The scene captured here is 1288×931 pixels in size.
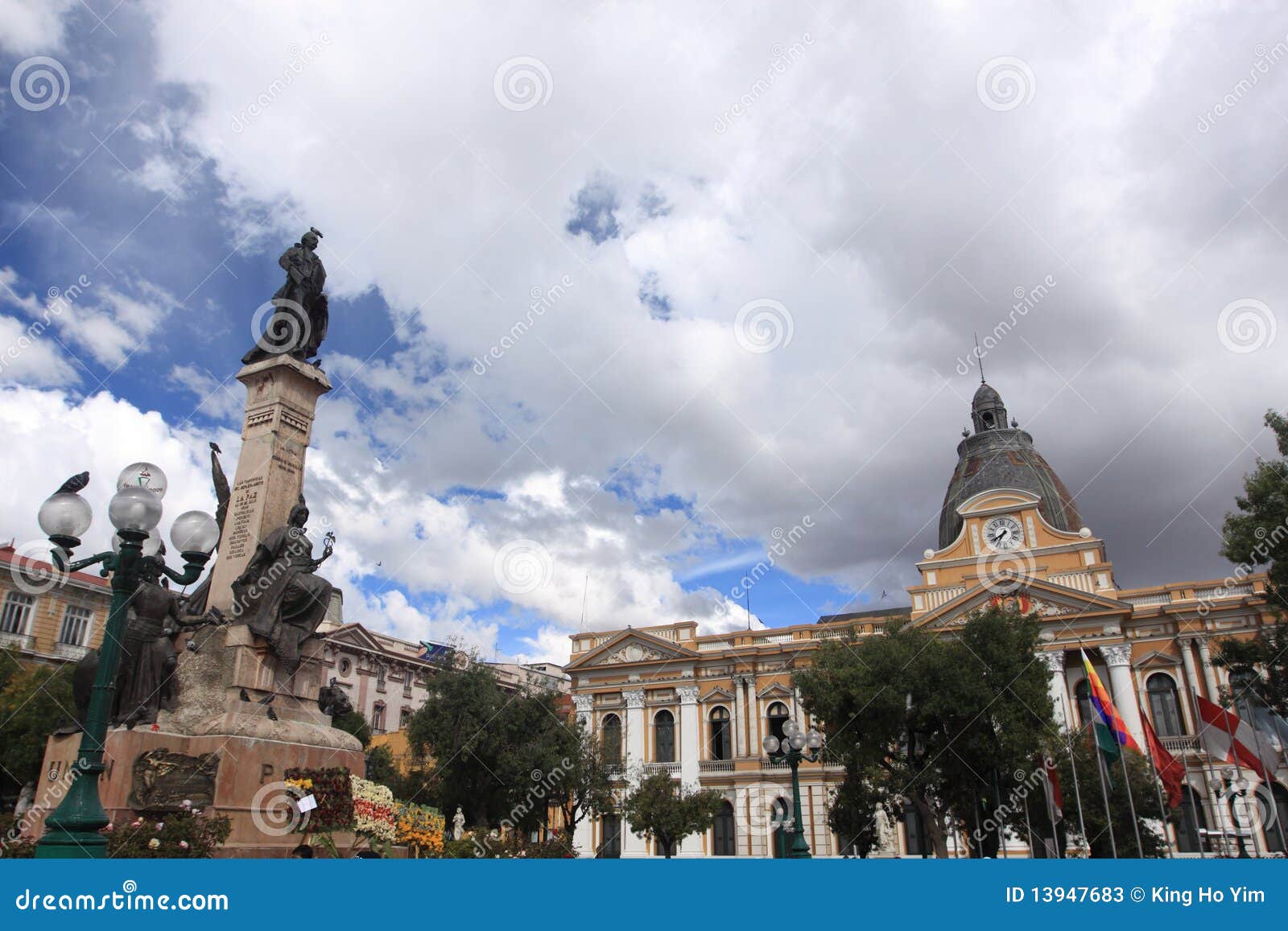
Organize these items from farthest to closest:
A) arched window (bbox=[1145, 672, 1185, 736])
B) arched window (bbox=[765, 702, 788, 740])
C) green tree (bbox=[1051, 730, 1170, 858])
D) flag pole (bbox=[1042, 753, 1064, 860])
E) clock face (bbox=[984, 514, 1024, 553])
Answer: arched window (bbox=[765, 702, 788, 740]) < clock face (bbox=[984, 514, 1024, 553]) < arched window (bbox=[1145, 672, 1185, 736]) < green tree (bbox=[1051, 730, 1170, 858]) < flag pole (bbox=[1042, 753, 1064, 860])

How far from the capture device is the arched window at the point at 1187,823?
103 ft

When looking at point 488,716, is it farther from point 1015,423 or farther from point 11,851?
point 1015,423

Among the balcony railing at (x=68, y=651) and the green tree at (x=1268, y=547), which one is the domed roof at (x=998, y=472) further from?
the balcony railing at (x=68, y=651)

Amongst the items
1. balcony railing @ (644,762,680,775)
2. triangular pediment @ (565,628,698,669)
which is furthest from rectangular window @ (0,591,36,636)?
balcony railing @ (644,762,680,775)

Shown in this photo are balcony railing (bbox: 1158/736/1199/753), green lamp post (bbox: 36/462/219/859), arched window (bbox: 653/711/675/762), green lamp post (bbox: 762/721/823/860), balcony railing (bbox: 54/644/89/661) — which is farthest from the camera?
arched window (bbox: 653/711/675/762)

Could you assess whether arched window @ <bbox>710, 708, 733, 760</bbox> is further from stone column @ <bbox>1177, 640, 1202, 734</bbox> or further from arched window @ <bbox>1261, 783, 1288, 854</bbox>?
arched window @ <bbox>1261, 783, 1288, 854</bbox>

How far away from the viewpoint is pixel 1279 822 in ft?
97.8

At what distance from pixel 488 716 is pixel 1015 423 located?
3241cm

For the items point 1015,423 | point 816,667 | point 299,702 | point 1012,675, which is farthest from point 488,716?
point 1015,423

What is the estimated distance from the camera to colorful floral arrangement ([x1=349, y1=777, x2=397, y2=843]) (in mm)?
8727

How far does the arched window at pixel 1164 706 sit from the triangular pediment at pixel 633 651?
1971 centimetres

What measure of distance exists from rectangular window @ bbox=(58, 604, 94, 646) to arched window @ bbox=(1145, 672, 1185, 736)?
45.7 m

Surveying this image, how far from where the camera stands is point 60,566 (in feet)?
20.9

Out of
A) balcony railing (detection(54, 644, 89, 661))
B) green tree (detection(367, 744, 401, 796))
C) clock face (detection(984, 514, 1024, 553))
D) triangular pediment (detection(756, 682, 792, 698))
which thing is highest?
clock face (detection(984, 514, 1024, 553))
